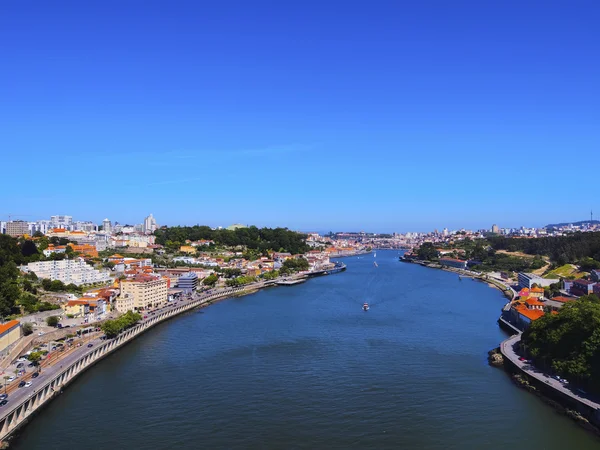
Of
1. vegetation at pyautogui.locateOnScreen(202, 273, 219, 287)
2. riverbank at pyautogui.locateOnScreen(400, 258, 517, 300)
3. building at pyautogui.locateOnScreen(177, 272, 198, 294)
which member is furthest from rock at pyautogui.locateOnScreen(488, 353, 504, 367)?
vegetation at pyautogui.locateOnScreen(202, 273, 219, 287)

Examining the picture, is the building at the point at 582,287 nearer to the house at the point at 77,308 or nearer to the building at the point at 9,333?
the house at the point at 77,308

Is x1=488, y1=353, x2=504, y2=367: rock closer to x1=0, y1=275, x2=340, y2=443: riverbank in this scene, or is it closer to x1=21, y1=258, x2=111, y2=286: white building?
x1=0, y1=275, x2=340, y2=443: riverbank

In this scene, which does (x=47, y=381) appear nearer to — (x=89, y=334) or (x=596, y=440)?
(x=89, y=334)

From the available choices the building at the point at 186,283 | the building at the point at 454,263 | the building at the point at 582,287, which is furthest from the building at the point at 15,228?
the building at the point at 582,287

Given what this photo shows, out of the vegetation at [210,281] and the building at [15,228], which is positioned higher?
the building at [15,228]

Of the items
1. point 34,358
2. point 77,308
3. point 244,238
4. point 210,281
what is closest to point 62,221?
point 244,238

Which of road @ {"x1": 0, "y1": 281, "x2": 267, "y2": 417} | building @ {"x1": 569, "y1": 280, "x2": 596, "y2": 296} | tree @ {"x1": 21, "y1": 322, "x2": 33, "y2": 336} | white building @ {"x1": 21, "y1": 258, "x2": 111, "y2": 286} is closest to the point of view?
road @ {"x1": 0, "y1": 281, "x2": 267, "y2": 417}

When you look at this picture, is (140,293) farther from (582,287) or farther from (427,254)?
(427,254)
